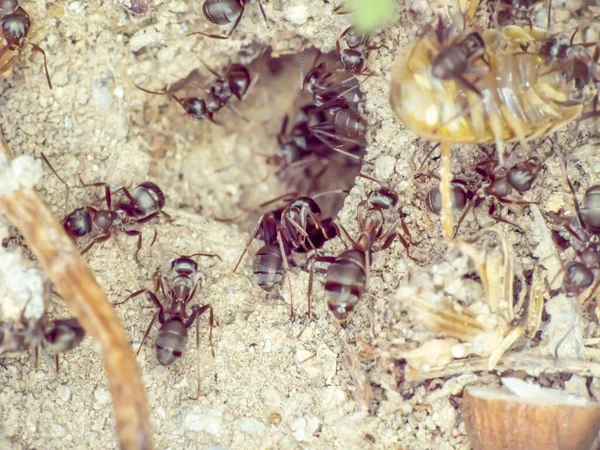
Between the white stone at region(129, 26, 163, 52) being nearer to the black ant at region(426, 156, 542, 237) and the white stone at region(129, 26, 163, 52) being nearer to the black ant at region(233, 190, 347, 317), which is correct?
the black ant at region(233, 190, 347, 317)

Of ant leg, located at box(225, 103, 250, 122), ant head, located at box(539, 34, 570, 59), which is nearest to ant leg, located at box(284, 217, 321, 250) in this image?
ant leg, located at box(225, 103, 250, 122)

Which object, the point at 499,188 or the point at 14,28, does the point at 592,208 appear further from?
the point at 14,28

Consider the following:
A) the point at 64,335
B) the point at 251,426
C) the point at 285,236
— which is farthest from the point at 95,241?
the point at 251,426

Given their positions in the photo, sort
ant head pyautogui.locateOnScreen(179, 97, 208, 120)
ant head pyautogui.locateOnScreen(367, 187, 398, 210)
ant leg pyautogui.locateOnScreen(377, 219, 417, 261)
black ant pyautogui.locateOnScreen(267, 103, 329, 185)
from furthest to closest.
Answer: black ant pyautogui.locateOnScreen(267, 103, 329, 185)
ant head pyautogui.locateOnScreen(179, 97, 208, 120)
ant head pyautogui.locateOnScreen(367, 187, 398, 210)
ant leg pyautogui.locateOnScreen(377, 219, 417, 261)

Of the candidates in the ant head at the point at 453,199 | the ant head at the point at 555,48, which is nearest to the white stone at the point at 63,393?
the ant head at the point at 453,199

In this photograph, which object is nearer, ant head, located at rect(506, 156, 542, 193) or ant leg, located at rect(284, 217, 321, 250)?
ant head, located at rect(506, 156, 542, 193)

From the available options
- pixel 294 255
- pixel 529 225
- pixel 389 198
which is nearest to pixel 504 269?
pixel 529 225

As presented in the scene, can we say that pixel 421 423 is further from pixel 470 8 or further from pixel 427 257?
pixel 470 8
